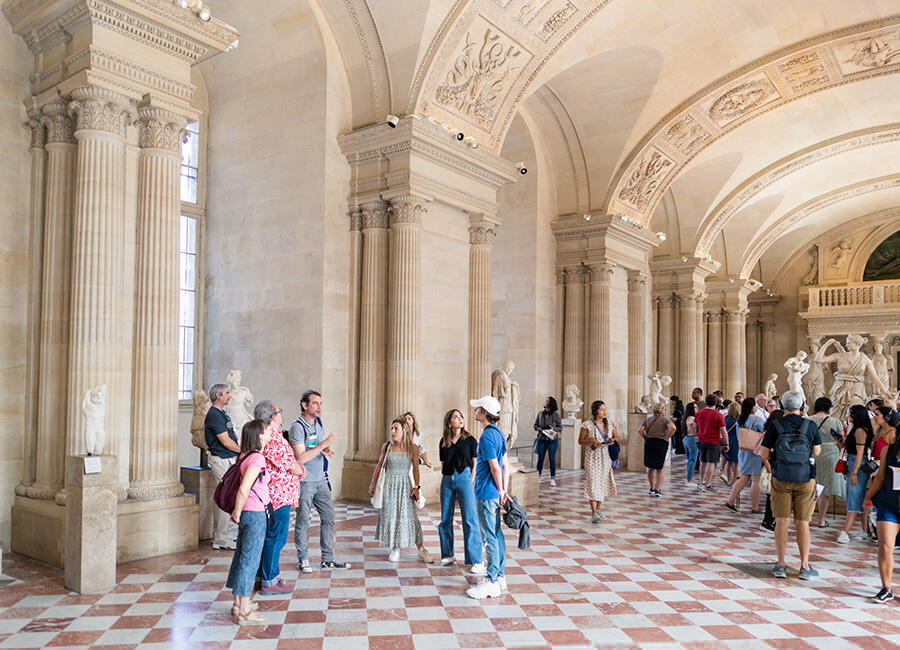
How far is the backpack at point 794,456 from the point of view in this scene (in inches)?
262

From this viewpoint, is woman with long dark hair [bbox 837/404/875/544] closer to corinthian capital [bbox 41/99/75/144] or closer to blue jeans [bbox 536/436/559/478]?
blue jeans [bbox 536/436/559/478]

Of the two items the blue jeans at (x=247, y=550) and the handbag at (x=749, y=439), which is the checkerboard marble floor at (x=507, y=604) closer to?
the blue jeans at (x=247, y=550)

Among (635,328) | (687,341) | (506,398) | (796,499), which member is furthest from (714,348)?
(796,499)

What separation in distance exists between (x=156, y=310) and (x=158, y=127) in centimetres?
201

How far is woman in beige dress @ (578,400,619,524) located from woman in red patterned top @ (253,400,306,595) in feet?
14.7

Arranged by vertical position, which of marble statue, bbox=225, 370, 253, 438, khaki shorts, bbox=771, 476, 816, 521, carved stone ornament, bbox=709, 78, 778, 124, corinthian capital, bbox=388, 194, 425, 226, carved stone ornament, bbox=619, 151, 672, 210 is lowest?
khaki shorts, bbox=771, 476, 816, 521

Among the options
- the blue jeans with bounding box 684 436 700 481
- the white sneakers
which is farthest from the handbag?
→ the white sneakers

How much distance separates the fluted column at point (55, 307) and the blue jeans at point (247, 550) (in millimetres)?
3102

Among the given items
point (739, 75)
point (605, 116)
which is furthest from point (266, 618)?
point (739, 75)

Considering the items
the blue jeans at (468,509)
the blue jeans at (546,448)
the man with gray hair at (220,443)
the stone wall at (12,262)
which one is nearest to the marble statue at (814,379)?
the blue jeans at (546,448)

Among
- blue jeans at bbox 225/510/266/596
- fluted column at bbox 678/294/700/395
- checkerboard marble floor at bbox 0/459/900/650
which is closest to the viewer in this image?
checkerboard marble floor at bbox 0/459/900/650

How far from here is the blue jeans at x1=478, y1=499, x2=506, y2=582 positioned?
20.1ft

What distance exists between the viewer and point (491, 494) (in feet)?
20.2

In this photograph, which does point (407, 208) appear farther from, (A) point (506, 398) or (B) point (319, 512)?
(B) point (319, 512)
